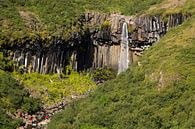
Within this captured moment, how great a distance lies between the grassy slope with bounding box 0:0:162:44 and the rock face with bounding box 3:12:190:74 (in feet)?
6.50

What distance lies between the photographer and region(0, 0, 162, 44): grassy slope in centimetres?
8669

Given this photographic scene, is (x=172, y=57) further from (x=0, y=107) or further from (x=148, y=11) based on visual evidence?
(x=148, y=11)

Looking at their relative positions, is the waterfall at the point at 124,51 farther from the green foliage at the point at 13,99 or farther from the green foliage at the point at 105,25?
the green foliage at the point at 13,99

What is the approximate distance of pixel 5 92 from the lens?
75.7 meters

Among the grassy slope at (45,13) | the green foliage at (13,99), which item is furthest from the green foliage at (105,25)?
the green foliage at (13,99)

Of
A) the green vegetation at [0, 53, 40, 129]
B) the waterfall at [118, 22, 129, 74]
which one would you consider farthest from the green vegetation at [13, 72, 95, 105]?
the waterfall at [118, 22, 129, 74]

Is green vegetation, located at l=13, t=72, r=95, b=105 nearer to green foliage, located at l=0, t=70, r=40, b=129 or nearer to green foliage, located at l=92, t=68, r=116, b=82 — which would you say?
green foliage, located at l=92, t=68, r=116, b=82

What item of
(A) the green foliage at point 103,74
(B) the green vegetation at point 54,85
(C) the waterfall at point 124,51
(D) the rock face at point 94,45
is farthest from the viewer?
(C) the waterfall at point 124,51

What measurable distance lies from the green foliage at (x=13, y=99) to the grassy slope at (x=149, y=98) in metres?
10.2

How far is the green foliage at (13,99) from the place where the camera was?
7200 centimetres

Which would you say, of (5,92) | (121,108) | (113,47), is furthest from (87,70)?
(121,108)

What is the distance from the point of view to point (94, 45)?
9356 centimetres

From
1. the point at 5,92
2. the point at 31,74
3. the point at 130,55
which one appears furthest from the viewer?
the point at 130,55

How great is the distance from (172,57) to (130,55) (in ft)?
93.3
